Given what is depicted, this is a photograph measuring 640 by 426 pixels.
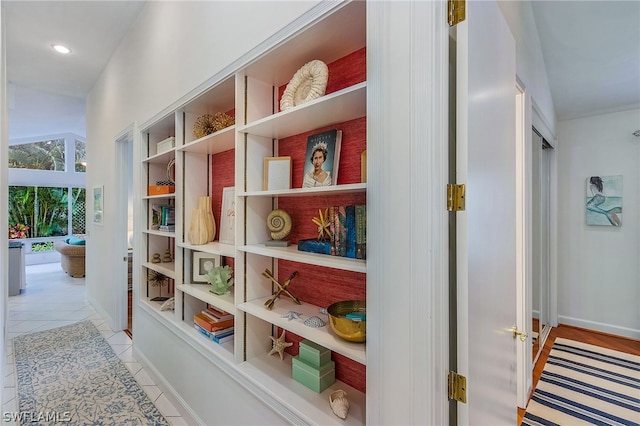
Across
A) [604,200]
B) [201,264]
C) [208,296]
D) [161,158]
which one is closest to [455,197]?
[208,296]

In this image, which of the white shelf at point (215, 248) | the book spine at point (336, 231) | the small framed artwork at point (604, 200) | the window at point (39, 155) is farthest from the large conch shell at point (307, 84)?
the window at point (39, 155)

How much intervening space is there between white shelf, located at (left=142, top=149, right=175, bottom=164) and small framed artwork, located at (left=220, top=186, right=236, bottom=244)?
0.67 meters

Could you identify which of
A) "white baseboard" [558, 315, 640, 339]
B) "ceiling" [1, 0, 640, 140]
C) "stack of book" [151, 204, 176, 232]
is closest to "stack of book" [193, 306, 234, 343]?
"stack of book" [151, 204, 176, 232]

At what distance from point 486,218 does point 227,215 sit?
1.70 meters

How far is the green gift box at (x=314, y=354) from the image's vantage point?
4.72 feet

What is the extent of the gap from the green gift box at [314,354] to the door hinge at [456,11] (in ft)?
4.65

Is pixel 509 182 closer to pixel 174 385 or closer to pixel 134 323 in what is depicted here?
pixel 174 385

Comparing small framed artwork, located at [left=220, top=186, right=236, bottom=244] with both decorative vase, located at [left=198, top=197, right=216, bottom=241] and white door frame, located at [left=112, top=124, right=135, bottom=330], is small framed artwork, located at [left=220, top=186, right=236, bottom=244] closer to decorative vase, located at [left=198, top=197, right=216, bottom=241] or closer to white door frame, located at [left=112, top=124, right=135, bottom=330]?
decorative vase, located at [left=198, top=197, right=216, bottom=241]

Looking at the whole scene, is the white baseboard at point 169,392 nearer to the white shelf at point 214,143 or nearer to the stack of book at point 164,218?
the stack of book at point 164,218

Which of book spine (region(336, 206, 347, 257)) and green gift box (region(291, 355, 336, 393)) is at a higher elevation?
book spine (region(336, 206, 347, 257))

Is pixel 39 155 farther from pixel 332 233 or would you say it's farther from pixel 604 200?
pixel 604 200

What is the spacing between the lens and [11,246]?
5.02 m

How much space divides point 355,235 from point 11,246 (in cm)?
652

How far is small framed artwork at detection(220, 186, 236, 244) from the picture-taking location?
2148 millimetres
